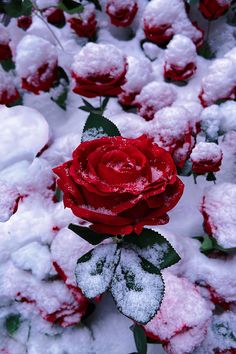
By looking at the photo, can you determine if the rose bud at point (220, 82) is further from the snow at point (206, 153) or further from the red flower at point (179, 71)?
the snow at point (206, 153)

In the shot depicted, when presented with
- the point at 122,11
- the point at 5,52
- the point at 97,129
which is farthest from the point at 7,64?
the point at 97,129

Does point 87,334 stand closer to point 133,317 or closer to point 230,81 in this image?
point 133,317

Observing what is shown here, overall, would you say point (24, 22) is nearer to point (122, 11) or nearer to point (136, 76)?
point (122, 11)

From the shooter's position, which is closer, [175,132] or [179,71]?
[175,132]

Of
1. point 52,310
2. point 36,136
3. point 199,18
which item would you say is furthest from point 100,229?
point 199,18

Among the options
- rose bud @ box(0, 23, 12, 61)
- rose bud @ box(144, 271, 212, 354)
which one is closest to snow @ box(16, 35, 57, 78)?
rose bud @ box(0, 23, 12, 61)

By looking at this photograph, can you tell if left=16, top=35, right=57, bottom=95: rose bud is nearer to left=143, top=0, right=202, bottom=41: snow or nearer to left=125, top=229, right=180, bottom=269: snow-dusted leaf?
left=143, top=0, right=202, bottom=41: snow
